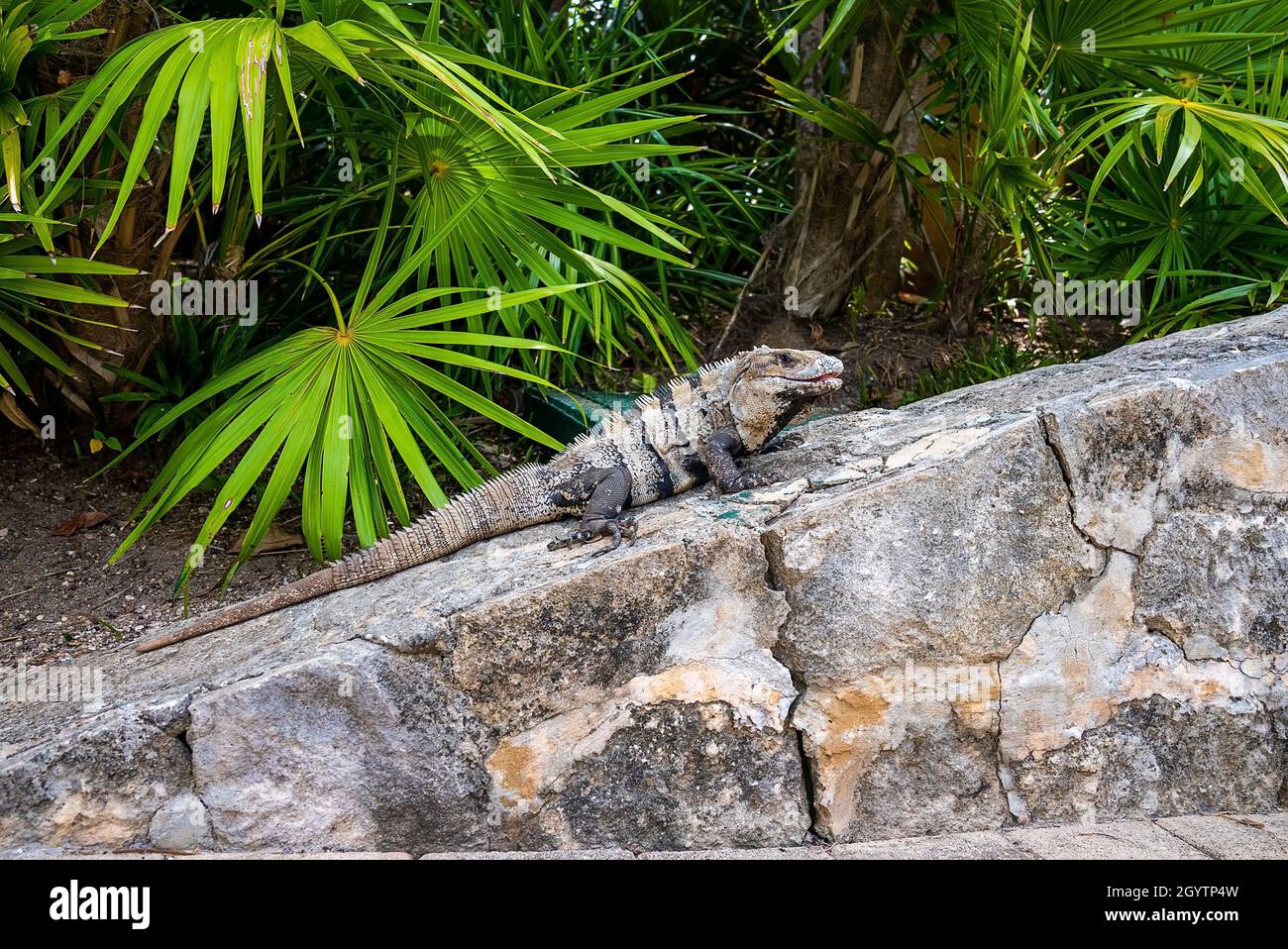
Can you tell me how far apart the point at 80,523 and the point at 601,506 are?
8.68 feet

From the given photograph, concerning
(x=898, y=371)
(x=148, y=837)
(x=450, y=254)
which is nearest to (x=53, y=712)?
(x=148, y=837)

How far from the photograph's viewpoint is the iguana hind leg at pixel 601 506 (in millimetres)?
3613

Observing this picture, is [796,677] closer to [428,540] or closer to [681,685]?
[681,685]

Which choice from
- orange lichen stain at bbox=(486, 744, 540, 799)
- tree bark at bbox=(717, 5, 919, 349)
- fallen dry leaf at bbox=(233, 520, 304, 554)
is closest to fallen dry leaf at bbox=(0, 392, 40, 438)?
fallen dry leaf at bbox=(233, 520, 304, 554)

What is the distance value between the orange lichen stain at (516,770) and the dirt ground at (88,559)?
1.77 m

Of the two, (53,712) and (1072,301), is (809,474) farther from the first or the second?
(1072,301)

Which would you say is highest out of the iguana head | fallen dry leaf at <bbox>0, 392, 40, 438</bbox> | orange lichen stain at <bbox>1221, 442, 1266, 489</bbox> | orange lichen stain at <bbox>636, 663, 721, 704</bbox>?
the iguana head

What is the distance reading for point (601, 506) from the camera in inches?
147

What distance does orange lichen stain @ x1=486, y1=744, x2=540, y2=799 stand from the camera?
3.28 meters

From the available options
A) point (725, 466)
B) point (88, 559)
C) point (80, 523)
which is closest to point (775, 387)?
point (725, 466)

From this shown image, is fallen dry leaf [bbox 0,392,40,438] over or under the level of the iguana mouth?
under

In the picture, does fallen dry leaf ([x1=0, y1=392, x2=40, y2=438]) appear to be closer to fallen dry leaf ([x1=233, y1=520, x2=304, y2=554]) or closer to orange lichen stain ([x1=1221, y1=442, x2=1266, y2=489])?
fallen dry leaf ([x1=233, y1=520, x2=304, y2=554])

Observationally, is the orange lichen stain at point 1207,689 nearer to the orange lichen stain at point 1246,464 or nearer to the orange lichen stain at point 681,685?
the orange lichen stain at point 1246,464

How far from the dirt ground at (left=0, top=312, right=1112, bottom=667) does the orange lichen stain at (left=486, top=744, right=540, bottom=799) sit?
1.77m
